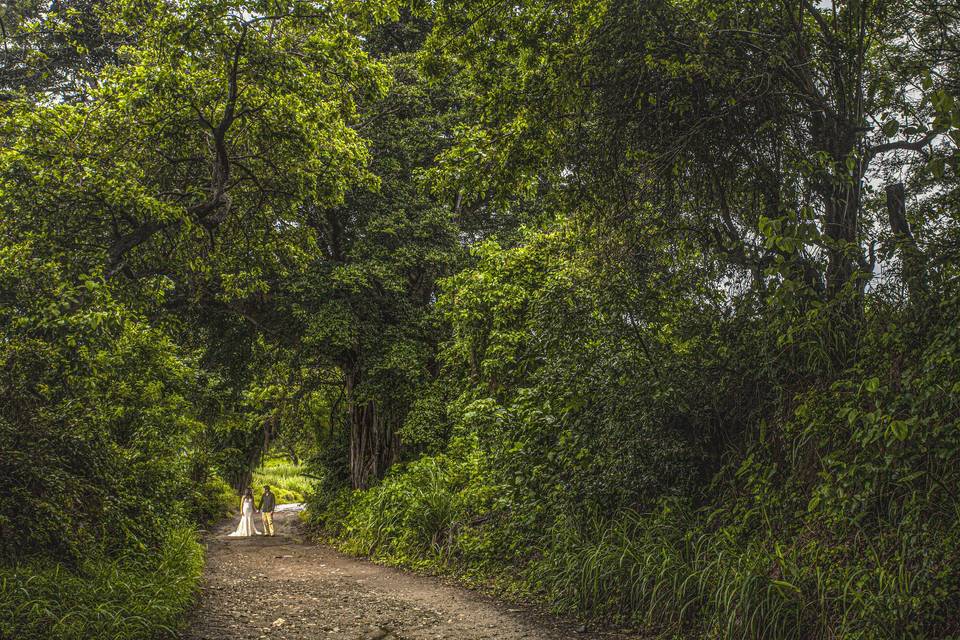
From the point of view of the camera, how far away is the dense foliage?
494 cm

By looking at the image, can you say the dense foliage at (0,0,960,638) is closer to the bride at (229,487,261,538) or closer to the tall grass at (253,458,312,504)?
the bride at (229,487,261,538)

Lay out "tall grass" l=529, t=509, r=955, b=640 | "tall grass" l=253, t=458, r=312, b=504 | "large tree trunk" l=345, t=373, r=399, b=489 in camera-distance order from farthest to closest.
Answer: "tall grass" l=253, t=458, r=312, b=504, "large tree trunk" l=345, t=373, r=399, b=489, "tall grass" l=529, t=509, r=955, b=640

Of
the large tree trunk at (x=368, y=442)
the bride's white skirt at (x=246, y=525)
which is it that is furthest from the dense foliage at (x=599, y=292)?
the bride's white skirt at (x=246, y=525)

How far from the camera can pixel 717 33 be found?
6531 mm

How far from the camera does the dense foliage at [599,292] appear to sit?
4941 millimetres

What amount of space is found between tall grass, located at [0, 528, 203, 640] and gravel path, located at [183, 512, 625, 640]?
437mm

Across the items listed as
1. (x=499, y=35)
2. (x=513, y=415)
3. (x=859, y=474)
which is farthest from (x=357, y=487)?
(x=859, y=474)

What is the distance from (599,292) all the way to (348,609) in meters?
4.73

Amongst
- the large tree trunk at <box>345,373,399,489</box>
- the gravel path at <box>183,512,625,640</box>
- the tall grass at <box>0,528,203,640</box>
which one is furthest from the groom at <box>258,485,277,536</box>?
the tall grass at <box>0,528,203,640</box>

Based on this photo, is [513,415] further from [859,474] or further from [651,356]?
[859,474]

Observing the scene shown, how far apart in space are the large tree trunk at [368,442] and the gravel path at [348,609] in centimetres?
479

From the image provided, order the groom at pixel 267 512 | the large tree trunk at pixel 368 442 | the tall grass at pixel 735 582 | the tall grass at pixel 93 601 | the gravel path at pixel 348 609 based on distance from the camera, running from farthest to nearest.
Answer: the groom at pixel 267 512, the large tree trunk at pixel 368 442, the gravel path at pixel 348 609, the tall grass at pixel 93 601, the tall grass at pixel 735 582

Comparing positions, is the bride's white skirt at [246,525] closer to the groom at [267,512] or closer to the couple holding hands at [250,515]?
the couple holding hands at [250,515]

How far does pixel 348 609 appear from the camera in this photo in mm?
7672
